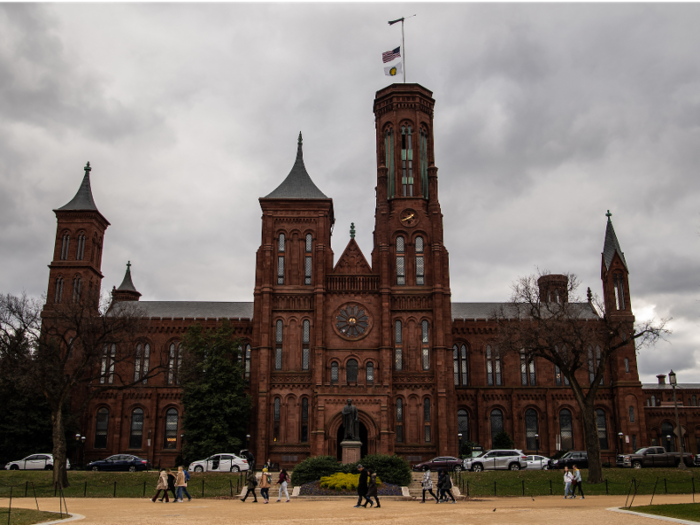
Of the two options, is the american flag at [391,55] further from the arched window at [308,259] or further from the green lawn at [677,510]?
the green lawn at [677,510]

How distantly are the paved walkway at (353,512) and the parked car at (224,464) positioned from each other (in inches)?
594

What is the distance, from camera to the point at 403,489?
3591 cm

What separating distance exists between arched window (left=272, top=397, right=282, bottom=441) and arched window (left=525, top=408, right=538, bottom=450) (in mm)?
24446

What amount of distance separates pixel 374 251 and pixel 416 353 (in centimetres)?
1048

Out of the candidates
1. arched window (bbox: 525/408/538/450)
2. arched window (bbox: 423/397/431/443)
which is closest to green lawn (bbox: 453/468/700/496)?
arched window (bbox: 423/397/431/443)

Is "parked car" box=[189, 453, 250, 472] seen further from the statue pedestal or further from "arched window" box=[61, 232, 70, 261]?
"arched window" box=[61, 232, 70, 261]

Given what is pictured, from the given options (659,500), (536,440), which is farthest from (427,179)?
(659,500)

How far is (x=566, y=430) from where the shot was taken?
64.9 metres

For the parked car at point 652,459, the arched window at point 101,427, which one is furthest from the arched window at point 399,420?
the arched window at point 101,427

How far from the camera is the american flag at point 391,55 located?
60.6 meters

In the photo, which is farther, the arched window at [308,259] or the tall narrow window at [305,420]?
the arched window at [308,259]

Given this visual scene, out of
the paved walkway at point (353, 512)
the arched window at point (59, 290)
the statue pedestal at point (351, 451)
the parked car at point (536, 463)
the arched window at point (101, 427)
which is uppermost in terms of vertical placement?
the arched window at point (59, 290)

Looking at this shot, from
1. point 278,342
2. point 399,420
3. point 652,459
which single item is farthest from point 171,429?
point 652,459

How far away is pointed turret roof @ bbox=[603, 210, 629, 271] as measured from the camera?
67188 mm
